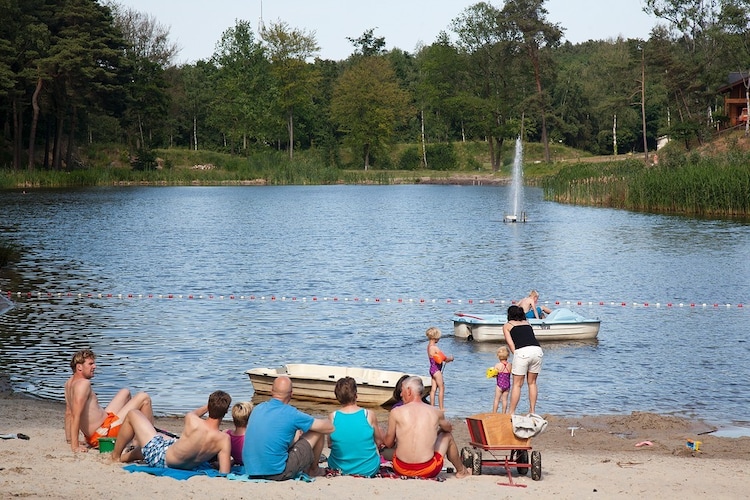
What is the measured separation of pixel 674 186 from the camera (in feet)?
200

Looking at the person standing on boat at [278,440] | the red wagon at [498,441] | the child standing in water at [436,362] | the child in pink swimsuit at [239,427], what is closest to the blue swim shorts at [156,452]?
the child in pink swimsuit at [239,427]

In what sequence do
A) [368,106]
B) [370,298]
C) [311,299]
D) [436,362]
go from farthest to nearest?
[368,106]
[370,298]
[311,299]
[436,362]

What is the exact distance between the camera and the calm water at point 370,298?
21125mm

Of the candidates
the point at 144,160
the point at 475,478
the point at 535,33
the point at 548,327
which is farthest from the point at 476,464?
the point at 535,33

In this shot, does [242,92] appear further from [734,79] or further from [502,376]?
[502,376]

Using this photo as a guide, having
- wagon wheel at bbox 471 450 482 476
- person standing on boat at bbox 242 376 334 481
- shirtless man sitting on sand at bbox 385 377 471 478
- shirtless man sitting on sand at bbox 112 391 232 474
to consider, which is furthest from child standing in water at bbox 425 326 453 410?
shirtless man sitting on sand at bbox 112 391 232 474

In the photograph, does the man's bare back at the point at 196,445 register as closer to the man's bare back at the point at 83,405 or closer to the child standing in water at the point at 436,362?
the man's bare back at the point at 83,405

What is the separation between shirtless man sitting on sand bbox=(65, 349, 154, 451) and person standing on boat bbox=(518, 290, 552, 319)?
9.67m

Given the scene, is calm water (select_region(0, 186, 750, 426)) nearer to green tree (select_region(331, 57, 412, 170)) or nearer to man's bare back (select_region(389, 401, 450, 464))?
man's bare back (select_region(389, 401, 450, 464))

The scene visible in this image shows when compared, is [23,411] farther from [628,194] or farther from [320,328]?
[628,194]

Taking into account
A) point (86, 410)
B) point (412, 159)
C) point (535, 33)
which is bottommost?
point (86, 410)

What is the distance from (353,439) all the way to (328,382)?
576 centimetres

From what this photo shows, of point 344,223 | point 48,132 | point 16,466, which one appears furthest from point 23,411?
point 48,132

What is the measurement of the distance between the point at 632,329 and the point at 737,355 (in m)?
3.97
